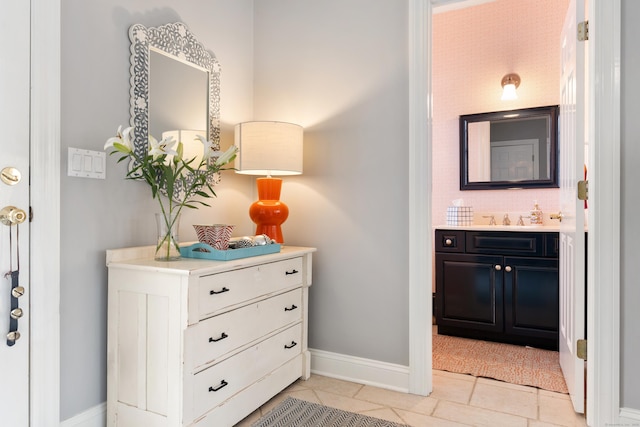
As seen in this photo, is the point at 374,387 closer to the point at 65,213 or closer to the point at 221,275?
the point at 221,275

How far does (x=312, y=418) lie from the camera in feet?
6.27

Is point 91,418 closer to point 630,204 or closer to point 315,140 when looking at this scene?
Result: point 315,140

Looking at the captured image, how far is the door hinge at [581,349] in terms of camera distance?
193 centimetres

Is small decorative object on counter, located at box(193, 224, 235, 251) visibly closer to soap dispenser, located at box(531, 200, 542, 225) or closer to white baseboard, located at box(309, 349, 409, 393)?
white baseboard, located at box(309, 349, 409, 393)

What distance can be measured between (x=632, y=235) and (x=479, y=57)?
8.18 ft

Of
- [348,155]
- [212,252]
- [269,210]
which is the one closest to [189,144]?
[269,210]

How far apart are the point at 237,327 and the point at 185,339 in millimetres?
310

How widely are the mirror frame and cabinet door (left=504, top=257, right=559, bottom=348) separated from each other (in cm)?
240

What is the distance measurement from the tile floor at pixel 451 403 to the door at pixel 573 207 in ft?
0.56

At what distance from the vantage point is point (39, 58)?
1513 millimetres

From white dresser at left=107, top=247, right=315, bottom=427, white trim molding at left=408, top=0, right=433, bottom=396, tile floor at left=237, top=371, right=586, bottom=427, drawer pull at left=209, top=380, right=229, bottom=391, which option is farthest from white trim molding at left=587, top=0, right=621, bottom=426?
drawer pull at left=209, top=380, right=229, bottom=391

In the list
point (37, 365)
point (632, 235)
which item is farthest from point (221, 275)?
point (632, 235)

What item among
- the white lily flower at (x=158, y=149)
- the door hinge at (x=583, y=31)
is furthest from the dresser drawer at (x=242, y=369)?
the door hinge at (x=583, y=31)

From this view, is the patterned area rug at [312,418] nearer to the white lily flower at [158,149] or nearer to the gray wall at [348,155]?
the gray wall at [348,155]
